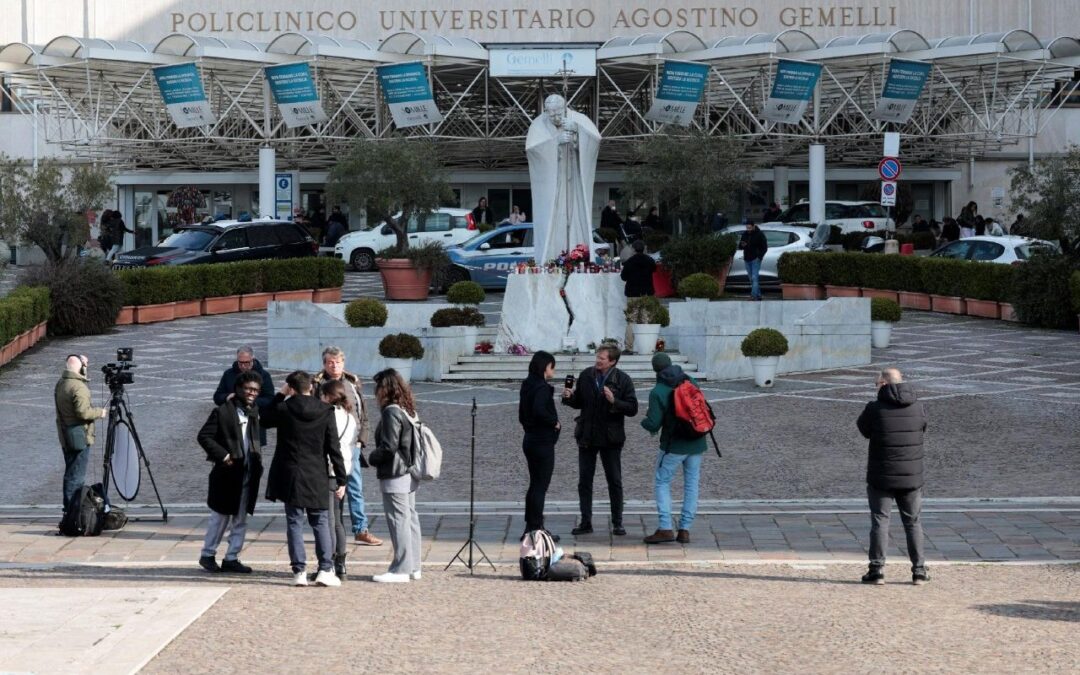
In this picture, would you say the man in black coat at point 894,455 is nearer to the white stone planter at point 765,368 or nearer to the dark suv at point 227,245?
the white stone planter at point 765,368

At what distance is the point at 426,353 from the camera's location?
71.5ft

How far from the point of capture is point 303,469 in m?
10.5

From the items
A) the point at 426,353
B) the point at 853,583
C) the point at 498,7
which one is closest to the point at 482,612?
the point at 853,583

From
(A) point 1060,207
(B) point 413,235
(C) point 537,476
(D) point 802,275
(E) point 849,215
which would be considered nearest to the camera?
(C) point 537,476

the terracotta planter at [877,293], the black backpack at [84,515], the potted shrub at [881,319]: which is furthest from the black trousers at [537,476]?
the terracotta planter at [877,293]

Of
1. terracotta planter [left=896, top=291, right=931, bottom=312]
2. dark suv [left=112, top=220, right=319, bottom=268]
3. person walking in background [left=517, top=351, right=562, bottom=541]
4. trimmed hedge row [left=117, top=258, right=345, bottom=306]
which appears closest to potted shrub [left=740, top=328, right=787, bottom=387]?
person walking in background [left=517, top=351, right=562, bottom=541]

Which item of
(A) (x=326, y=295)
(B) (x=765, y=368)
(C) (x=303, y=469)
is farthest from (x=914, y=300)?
(C) (x=303, y=469)

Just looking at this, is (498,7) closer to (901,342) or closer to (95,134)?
(95,134)

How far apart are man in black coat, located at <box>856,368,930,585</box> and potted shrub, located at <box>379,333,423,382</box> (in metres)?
11.1

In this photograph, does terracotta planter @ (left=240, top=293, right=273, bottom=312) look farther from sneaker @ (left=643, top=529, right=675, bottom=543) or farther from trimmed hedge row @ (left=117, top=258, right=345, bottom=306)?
sneaker @ (left=643, top=529, right=675, bottom=543)

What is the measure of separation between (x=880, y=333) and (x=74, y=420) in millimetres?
14001

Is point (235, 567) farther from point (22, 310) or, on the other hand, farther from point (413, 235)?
point (413, 235)

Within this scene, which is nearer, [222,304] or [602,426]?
[602,426]

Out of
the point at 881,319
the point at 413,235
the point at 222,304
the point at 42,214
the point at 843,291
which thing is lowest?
the point at 881,319
